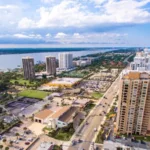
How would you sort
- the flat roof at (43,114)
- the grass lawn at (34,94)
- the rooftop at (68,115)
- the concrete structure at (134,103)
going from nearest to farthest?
the concrete structure at (134,103), the rooftop at (68,115), the flat roof at (43,114), the grass lawn at (34,94)

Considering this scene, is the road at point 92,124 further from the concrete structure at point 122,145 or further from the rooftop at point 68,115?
the rooftop at point 68,115

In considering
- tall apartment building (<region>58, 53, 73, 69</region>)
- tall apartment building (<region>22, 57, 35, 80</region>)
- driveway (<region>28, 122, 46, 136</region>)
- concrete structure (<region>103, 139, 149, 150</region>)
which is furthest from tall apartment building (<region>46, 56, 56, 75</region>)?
concrete structure (<region>103, 139, 149, 150</region>)

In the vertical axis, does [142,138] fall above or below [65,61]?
below

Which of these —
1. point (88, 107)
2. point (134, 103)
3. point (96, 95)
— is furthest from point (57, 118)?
point (96, 95)

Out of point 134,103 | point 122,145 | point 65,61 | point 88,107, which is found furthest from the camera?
point 65,61

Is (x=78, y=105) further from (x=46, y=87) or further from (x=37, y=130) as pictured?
(x=46, y=87)

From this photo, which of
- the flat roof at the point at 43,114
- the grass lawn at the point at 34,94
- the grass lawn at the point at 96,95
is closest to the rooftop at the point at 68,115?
the flat roof at the point at 43,114

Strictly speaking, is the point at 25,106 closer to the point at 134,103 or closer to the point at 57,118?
the point at 57,118
